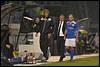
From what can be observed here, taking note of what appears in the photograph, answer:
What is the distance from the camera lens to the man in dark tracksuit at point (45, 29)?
1528 centimetres

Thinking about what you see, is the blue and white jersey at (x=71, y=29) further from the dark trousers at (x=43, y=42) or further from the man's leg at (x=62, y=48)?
the dark trousers at (x=43, y=42)

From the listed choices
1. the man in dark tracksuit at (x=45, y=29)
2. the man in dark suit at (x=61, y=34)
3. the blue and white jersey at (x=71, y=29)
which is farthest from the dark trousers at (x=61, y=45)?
the man in dark tracksuit at (x=45, y=29)

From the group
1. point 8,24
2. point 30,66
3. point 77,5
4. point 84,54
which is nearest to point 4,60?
point 30,66

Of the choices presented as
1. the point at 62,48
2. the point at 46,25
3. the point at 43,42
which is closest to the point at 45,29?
the point at 46,25

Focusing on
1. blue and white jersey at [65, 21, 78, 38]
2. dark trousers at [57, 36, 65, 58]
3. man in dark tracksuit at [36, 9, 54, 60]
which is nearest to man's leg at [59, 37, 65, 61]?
dark trousers at [57, 36, 65, 58]

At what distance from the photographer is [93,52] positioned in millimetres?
19828

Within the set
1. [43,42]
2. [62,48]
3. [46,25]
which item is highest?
[46,25]

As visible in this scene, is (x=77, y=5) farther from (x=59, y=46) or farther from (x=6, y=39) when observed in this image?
Result: (x=6, y=39)

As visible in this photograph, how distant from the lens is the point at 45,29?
15320 millimetres

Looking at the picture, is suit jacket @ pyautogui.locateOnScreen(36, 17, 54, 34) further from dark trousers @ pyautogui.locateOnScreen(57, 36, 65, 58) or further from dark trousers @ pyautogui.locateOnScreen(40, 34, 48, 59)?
dark trousers @ pyautogui.locateOnScreen(57, 36, 65, 58)

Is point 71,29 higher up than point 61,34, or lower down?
higher up

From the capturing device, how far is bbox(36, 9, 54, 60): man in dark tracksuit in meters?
15.3

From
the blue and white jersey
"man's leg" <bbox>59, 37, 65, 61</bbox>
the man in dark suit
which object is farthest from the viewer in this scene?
"man's leg" <bbox>59, 37, 65, 61</bbox>

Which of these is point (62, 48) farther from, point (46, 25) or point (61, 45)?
point (46, 25)
